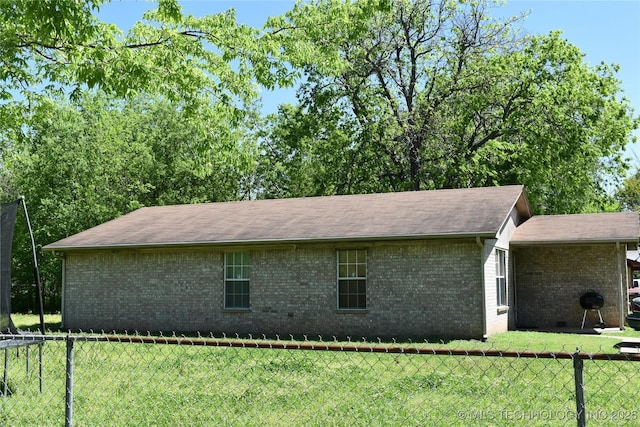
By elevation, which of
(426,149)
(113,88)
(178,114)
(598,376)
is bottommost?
(598,376)

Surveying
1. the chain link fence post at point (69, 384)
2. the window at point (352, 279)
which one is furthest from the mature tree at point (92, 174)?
the chain link fence post at point (69, 384)

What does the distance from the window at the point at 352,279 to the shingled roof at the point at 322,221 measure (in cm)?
67

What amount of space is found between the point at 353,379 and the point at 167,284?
1069 cm

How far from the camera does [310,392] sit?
28.7 ft

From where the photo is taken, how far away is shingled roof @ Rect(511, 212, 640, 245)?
1800 centimetres

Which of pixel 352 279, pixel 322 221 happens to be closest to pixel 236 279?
pixel 322 221

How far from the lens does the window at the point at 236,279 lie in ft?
59.9

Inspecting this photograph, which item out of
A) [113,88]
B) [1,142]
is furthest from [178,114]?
[113,88]

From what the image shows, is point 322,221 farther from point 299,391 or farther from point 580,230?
point 299,391

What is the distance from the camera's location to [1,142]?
25562 mm

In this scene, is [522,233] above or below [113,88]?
below

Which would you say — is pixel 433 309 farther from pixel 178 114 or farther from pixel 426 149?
pixel 178 114

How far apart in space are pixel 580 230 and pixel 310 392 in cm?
1277

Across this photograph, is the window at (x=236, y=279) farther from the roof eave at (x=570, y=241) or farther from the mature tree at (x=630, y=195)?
the mature tree at (x=630, y=195)
